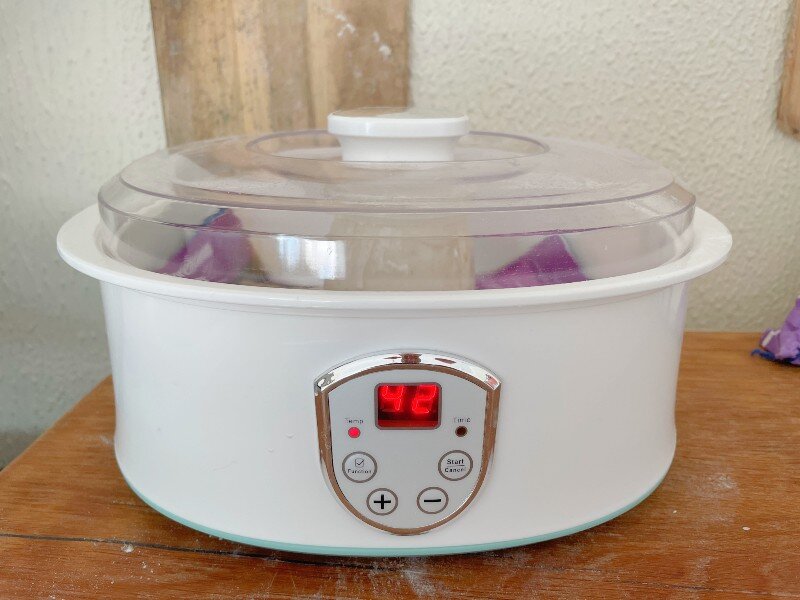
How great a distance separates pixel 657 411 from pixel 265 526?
1.01ft

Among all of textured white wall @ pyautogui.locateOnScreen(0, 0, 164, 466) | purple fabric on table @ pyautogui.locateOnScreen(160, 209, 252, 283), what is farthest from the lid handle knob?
textured white wall @ pyautogui.locateOnScreen(0, 0, 164, 466)

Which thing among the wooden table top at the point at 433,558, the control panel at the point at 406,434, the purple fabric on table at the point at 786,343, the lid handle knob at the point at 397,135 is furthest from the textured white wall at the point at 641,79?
the control panel at the point at 406,434

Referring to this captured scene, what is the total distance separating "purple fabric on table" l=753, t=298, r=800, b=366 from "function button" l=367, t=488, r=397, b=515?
0.58 m

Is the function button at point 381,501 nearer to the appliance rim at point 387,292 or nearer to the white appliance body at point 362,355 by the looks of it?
the white appliance body at point 362,355

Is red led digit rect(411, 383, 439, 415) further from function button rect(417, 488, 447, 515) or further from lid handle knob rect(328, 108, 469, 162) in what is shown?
lid handle knob rect(328, 108, 469, 162)

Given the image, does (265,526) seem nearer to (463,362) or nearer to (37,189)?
(463,362)

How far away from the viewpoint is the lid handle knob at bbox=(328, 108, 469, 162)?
59 cm

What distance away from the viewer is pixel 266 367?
0.49m

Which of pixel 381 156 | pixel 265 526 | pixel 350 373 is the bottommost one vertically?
pixel 265 526

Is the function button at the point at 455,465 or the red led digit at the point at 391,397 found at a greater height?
the red led digit at the point at 391,397

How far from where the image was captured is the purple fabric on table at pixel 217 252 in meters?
0.51

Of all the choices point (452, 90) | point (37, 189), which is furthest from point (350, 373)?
point (37, 189)

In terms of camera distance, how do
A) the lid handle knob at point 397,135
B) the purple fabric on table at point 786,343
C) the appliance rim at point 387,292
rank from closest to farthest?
the appliance rim at point 387,292 → the lid handle knob at point 397,135 → the purple fabric on table at point 786,343

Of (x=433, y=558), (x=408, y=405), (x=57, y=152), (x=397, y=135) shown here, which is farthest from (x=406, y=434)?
(x=57, y=152)
